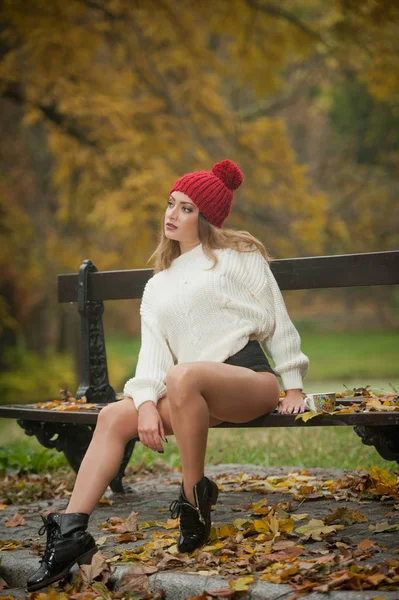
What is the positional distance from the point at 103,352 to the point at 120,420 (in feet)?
5.17

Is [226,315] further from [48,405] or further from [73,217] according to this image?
[73,217]

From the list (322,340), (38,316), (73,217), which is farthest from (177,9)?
(322,340)

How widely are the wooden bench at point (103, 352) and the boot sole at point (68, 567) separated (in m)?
0.81

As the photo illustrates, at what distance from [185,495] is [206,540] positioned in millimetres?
236

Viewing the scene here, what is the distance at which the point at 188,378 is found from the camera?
3322 mm

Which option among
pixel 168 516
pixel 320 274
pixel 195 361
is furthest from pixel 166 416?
pixel 320 274

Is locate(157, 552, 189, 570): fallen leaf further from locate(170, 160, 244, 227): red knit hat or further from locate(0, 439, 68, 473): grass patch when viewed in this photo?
locate(0, 439, 68, 473): grass patch

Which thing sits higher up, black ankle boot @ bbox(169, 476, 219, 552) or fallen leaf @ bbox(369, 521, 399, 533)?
black ankle boot @ bbox(169, 476, 219, 552)

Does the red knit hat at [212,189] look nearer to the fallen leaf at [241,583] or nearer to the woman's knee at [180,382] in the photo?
the woman's knee at [180,382]

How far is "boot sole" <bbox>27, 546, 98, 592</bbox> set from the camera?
3.21 m

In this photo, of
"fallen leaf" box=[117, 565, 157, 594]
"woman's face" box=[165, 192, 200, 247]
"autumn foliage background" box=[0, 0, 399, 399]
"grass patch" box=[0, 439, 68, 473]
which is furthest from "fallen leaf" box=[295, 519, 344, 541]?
"autumn foliage background" box=[0, 0, 399, 399]

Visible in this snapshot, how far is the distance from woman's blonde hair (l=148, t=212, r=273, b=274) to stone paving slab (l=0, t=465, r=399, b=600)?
128 centimetres

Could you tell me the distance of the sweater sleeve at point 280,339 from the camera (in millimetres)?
3748

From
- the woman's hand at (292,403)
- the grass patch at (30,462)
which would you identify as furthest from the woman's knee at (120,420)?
the grass patch at (30,462)
